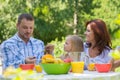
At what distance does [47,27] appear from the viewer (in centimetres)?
1370

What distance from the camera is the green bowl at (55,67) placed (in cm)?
230

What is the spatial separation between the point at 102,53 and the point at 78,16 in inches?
451

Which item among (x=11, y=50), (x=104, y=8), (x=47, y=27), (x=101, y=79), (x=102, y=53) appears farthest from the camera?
(x=47, y=27)

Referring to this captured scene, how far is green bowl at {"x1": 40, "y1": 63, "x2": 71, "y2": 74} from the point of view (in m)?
2.30

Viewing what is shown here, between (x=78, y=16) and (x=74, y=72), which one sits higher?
(x=78, y=16)

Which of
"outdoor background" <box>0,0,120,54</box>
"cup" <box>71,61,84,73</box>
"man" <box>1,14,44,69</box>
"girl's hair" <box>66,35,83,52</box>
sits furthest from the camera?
"outdoor background" <box>0,0,120,54</box>

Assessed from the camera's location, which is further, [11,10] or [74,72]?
[11,10]

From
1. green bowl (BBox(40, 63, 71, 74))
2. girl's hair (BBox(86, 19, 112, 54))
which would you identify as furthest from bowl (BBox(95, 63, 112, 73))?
girl's hair (BBox(86, 19, 112, 54))

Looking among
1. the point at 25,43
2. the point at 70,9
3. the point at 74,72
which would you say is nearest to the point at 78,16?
the point at 70,9

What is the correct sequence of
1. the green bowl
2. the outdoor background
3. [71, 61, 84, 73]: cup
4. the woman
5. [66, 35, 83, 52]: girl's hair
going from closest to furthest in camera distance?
the green bowl
[71, 61, 84, 73]: cup
[66, 35, 83, 52]: girl's hair
the woman
the outdoor background

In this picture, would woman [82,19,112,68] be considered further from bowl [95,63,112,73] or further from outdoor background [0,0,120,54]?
outdoor background [0,0,120,54]

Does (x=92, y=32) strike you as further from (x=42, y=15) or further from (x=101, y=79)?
(x=42, y=15)

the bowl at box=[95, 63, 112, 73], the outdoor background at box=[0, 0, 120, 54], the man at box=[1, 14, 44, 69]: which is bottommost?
the bowl at box=[95, 63, 112, 73]

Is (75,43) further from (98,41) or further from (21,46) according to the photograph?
(21,46)
